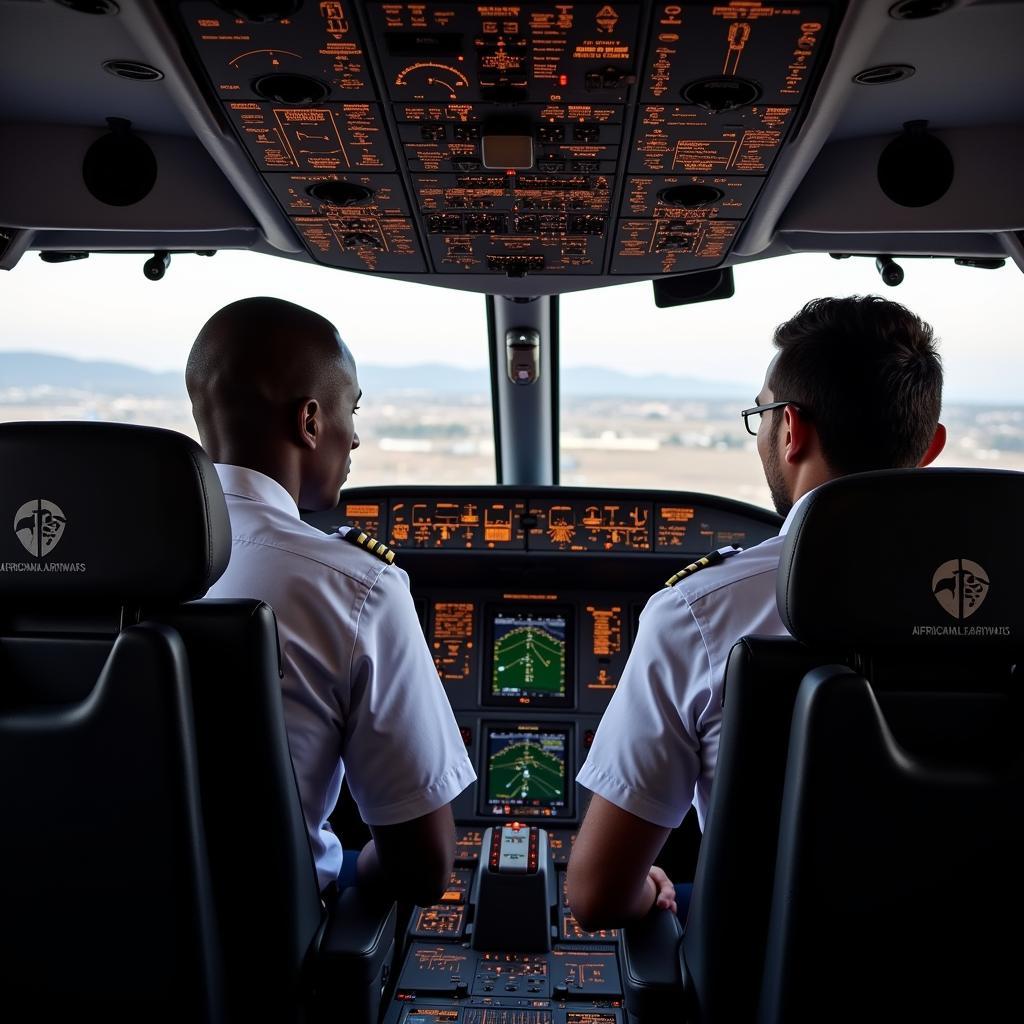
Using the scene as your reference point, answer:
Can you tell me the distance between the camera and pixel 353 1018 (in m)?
1.29

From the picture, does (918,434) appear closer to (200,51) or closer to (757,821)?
(757,821)

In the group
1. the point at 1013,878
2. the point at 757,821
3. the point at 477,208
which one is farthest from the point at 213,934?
the point at 477,208

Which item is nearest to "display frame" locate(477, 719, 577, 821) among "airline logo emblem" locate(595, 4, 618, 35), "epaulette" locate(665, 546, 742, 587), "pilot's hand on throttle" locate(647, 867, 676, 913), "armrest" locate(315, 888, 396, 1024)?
"pilot's hand on throttle" locate(647, 867, 676, 913)

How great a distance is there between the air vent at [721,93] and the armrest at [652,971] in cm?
129

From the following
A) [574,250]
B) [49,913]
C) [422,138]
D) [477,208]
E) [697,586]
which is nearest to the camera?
[49,913]

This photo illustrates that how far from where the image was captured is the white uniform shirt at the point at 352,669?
50.4 inches

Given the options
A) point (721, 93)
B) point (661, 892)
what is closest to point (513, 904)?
point (661, 892)

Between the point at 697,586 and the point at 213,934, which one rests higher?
the point at 697,586

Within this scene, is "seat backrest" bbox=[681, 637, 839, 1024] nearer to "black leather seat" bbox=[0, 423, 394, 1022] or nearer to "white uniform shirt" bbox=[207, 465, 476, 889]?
"white uniform shirt" bbox=[207, 465, 476, 889]

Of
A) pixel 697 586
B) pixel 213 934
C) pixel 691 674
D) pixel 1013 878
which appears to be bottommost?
pixel 213 934

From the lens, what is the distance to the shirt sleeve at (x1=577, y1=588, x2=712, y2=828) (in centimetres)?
122

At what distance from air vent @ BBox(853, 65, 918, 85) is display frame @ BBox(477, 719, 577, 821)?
1884 mm

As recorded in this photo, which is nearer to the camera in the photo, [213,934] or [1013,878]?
[1013,878]

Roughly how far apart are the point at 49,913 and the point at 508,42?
133 centimetres
